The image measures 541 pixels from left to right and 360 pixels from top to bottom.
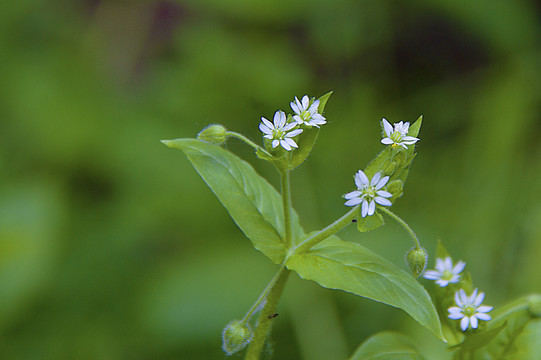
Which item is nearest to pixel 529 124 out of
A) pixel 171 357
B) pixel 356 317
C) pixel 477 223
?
pixel 477 223

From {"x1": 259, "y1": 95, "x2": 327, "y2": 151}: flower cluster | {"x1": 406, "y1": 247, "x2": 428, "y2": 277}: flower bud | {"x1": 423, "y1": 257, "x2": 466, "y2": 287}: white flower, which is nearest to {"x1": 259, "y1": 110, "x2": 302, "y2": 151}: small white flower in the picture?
{"x1": 259, "y1": 95, "x2": 327, "y2": 151}: flower cluster

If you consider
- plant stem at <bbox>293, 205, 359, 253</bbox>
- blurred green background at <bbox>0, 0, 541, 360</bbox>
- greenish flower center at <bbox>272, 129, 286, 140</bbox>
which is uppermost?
blurred green background at <bbox>0, 0, 541, 360</bbox>

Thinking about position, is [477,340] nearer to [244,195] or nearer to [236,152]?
[244,195]

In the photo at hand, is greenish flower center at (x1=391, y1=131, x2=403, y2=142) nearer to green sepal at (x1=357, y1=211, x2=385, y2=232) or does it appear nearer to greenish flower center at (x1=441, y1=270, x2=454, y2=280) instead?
green sepal at (x1=357, y1=211, x2=385, y2=232)

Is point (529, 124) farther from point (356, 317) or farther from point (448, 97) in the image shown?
point (356, 317)

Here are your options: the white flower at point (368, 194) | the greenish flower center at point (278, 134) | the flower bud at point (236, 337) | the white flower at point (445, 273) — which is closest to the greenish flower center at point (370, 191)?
the white flower at point (368, 194)

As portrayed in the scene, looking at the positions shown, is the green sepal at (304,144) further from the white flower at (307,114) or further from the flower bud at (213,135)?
the flower bud at (213,135)

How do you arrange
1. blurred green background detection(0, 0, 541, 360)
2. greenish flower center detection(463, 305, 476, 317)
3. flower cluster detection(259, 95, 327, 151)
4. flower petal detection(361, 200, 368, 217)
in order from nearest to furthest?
flower petal detection(361, 200, 368, 217) < flower cluster detection(259, 95, 327, 151) < greenish flower center detection(463, 305, 476, 317) < blurred green background detection(0, 0, 541, 360)
